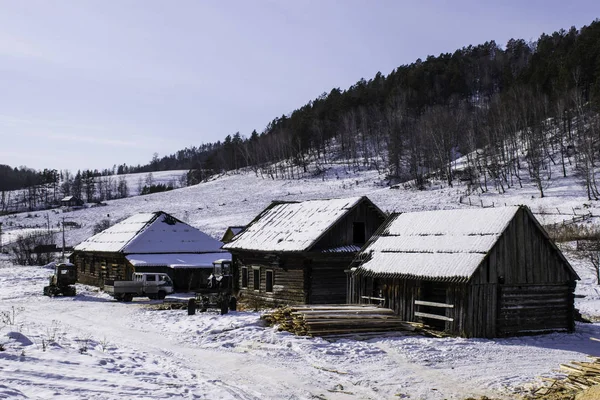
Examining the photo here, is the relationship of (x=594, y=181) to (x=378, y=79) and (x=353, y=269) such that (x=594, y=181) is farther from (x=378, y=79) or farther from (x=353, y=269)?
(x=378, y=79)

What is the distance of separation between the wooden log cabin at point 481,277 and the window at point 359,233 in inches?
251

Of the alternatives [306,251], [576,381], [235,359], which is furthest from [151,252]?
[576,381]

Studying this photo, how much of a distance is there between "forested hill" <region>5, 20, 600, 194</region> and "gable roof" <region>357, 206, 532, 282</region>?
43.9 m

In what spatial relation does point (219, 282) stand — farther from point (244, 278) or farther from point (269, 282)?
point (269, 282)

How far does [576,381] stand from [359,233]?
60.3ft

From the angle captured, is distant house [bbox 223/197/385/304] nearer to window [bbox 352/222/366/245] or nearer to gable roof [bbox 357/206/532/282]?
window [bbox 352/222/366/245]

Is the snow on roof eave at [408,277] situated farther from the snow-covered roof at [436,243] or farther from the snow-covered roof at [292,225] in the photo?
the snow-covered roof at [292,225]

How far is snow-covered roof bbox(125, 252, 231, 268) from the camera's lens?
4146 centimetres

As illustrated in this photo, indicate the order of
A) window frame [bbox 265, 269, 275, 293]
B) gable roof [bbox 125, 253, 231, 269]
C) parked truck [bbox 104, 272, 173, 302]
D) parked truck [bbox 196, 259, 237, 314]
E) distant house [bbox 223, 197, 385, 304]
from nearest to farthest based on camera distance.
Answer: distant house [bbox 223, 197, 385, 304], parked truck [bbox 196, 259, 237, 314], window frame [bbox 265, 269, 275, 293], parked truck [bbox 104, 272, 173, 302], gable roof [bbox 125, 253, 231, 269]

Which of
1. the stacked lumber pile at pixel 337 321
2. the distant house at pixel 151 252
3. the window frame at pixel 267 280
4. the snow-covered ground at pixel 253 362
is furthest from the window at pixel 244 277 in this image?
the stacked lumber pile at pixel 337 321

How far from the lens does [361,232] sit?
104 ft

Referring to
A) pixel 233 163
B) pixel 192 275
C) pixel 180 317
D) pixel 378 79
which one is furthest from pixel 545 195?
pixel 233 163

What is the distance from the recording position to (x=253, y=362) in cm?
1684

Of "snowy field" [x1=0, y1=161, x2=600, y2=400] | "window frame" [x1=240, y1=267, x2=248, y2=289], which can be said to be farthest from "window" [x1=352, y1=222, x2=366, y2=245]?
"snowy field" [x1=0, y1=161, x2=600, y2=400]
